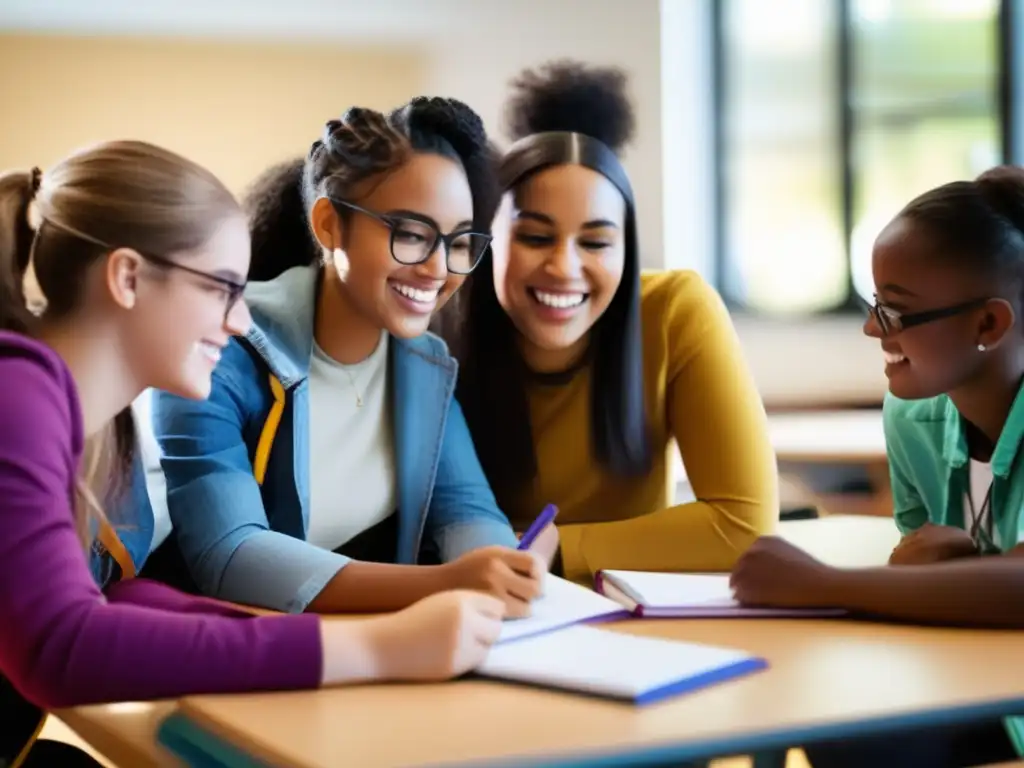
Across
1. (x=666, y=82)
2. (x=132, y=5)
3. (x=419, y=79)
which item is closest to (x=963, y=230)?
(x=419, y=79)

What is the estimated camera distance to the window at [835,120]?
16.6 ft

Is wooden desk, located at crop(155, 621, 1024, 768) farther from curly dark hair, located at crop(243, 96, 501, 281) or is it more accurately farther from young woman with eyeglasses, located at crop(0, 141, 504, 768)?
curly dark hair, located at crop(243, 96, 501, 281)

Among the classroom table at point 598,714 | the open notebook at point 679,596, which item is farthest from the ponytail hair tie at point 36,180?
the open notebook at point 679,596

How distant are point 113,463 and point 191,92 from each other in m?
1.69

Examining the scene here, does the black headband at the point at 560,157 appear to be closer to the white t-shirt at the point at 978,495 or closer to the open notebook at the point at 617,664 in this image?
the white t-shirt at the point at 978,495

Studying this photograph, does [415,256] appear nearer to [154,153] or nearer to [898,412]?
[154,153]

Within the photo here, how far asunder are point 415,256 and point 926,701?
90 cm

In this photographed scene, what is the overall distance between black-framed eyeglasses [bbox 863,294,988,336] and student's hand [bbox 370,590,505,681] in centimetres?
75

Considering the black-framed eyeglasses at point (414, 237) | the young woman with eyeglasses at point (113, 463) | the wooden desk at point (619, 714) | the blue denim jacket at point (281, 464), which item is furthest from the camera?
the black-framed eyeglasses at point (414, 237)

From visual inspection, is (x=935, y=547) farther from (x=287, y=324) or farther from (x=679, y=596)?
(x=287, y=324)

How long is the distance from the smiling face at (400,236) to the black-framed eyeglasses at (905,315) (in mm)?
529

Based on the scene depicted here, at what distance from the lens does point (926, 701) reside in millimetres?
995

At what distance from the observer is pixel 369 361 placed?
1.74m

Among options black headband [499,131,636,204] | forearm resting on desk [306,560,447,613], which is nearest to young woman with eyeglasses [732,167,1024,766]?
forearm resting on desk [306,560,447,613]
